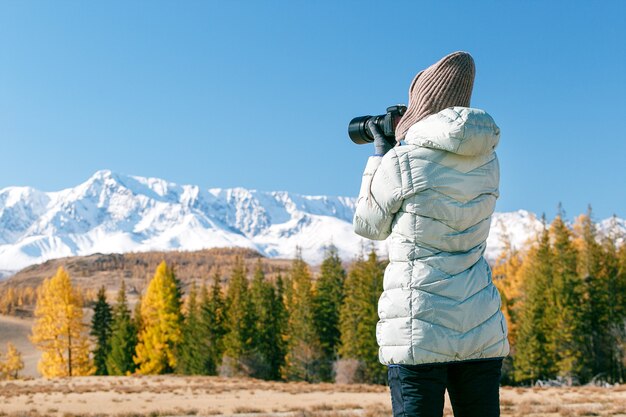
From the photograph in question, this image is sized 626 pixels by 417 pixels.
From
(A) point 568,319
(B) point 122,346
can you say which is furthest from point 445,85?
(B) point 122,346

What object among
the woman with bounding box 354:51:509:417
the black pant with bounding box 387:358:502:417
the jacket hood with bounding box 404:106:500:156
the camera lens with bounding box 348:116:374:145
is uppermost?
the camera lens with bounding box 348:116:374:145

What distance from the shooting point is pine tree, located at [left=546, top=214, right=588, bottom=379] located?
1596 inches

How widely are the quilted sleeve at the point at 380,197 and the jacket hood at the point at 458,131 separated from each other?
177mm

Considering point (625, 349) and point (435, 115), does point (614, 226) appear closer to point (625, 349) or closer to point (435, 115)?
point (625, 349)

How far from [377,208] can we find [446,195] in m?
0.35

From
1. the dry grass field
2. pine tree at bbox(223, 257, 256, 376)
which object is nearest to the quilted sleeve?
the dry grass field

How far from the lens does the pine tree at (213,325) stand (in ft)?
168

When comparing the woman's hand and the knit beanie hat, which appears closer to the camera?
the knit beanie hat

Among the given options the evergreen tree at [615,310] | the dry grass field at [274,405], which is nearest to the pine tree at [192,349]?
the dry grass field at [274,405]

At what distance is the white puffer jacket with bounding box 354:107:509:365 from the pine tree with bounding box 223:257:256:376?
46729 millimetres

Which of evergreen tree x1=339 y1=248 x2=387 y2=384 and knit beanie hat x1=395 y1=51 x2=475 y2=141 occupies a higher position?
knit beanie hat x1=395 y1=51 x2=475 y2=141

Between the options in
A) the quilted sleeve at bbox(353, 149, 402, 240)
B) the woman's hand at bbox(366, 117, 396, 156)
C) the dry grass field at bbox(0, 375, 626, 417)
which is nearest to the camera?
the quilted sleeve at bbox(353, 149, 402, 240)

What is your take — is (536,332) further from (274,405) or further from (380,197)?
(380,197)

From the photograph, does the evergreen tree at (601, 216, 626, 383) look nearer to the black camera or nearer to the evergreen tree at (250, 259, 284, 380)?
the evergreen tree at (250, 259, 284, 380)
